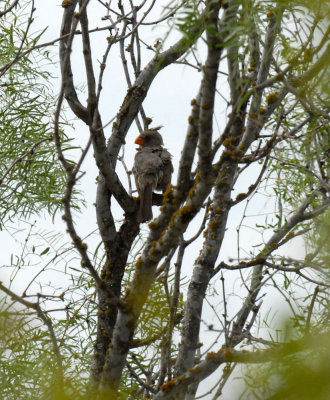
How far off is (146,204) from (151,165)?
126 cm

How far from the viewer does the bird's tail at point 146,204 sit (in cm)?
541

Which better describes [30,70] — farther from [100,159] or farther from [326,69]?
[326,69]

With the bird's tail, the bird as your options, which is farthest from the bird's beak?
the bird's tail

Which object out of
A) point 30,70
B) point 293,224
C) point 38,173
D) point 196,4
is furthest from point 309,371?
point 30,70

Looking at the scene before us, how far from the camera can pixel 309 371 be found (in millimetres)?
1853

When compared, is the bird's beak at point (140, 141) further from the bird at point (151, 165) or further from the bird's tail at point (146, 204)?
the bird's tail at point (146, 204)

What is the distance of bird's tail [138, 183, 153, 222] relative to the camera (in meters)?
5.41

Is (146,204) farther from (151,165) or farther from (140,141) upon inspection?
(140,141)

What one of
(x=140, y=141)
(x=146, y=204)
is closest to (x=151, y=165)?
(x=140, y=141)

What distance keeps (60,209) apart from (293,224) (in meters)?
2.53

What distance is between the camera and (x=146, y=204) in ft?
18.7

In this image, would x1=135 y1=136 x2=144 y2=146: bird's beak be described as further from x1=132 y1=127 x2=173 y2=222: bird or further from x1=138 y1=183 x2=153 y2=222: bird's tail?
x1=138 y1=183 x2=153 y2=222: bird's tail

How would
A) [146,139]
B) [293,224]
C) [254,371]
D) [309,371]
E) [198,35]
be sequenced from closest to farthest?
[309,371]
[198,35]
[254,371]
[293,224]
[146,139]

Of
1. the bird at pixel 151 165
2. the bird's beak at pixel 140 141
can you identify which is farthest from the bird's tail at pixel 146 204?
the bird's beak at pixel 140 141
